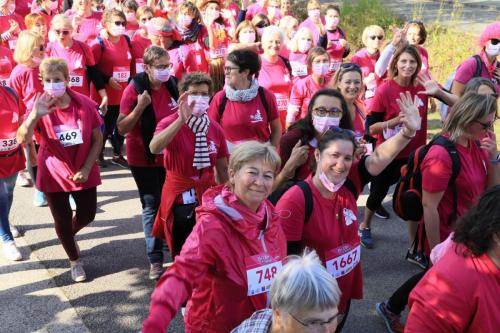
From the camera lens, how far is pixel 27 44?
6191 millimetres

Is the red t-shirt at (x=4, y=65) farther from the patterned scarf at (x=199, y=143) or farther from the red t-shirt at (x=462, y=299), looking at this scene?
the red t-shirt at (x=462, y=299)

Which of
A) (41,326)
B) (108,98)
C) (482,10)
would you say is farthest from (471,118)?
(482,10)

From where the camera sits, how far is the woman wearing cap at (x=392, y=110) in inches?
234

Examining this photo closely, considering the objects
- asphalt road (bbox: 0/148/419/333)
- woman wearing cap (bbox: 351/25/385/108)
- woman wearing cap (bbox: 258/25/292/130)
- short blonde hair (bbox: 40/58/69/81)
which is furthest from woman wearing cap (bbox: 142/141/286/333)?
woman wearing cap (bbox: 351/25/385/108)

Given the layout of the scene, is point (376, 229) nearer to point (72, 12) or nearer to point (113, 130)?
point (113, 130)

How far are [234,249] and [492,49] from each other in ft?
16.5

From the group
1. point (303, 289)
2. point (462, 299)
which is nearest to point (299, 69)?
point (462, 299)

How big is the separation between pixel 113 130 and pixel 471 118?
5.90m

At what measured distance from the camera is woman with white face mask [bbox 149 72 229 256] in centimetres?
453

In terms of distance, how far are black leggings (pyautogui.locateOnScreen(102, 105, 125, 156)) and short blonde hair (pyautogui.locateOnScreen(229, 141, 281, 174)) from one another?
18.3 feet

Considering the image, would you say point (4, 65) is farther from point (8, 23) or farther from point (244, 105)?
point (244, 105)

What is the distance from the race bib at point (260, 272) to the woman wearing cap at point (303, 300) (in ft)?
1.70

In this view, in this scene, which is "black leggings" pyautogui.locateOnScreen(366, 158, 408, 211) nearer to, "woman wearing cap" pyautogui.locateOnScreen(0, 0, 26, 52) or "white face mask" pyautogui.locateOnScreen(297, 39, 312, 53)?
"white face mask" pyautogui.locateOnScreen(297, 39, 312, 53)

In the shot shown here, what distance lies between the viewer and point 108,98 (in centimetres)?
841
